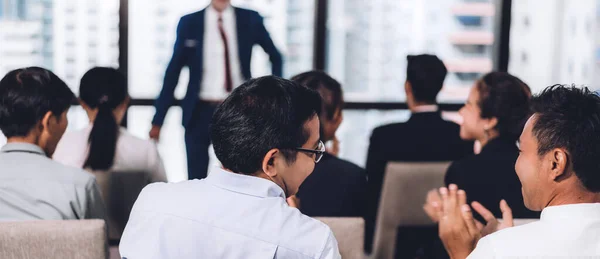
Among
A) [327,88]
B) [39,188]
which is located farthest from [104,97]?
[39,188]

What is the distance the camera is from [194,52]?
466 cm

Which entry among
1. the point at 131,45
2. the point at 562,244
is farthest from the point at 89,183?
the point at 131,45

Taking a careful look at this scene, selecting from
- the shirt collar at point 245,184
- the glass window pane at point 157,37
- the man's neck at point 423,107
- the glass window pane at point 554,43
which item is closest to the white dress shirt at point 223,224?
the shirt collar at point 245,184

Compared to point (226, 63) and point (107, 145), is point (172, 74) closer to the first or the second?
point (226, 63)

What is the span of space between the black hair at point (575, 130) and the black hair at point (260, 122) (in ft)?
1.57

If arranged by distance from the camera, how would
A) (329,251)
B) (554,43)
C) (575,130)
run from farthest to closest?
(554,43) → (575,130) → (329,251)

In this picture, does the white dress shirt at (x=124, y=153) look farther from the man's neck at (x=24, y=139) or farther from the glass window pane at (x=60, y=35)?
the glass window pane at (x=60, y=35)

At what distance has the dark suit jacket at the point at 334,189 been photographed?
272 centimetres

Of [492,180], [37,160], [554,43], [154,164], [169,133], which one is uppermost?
[554,43]

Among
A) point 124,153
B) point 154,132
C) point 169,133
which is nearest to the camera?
point 124,153

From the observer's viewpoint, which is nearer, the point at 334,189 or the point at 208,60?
the point at 334,189

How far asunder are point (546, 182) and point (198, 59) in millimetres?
3260

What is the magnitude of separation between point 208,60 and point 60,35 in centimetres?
112

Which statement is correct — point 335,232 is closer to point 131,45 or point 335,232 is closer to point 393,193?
point 393,193
